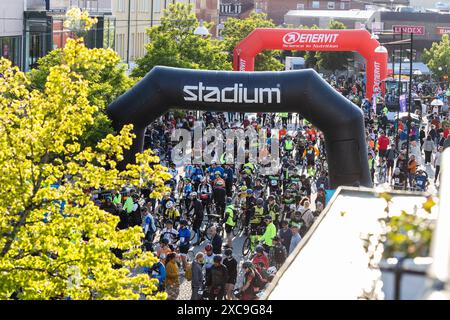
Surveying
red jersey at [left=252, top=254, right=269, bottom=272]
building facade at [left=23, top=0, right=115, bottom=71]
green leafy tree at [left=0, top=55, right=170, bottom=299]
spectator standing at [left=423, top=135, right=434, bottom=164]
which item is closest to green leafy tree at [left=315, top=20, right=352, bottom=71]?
building facade at [left=23, top=0, right=115, bottom=71]

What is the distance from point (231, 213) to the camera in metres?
22.4

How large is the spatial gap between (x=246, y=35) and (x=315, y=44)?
46.6 feet

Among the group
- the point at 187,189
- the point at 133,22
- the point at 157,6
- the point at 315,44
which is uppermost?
the point at 157,6

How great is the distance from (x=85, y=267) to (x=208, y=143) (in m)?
21.7

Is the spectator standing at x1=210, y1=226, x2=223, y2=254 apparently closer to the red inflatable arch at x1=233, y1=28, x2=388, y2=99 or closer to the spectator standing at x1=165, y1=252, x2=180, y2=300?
the spectator standing at x1=165, y1=252, x2=180, y2=300

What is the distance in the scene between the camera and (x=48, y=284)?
40.7ft

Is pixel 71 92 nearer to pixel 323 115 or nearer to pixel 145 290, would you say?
pixel 145 290

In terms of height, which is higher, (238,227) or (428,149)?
(238,227)

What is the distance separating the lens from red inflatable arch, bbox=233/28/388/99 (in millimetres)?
48031

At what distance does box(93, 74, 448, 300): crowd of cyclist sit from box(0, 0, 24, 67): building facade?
22.9ft

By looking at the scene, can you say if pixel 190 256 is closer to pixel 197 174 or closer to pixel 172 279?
pixel 172 279

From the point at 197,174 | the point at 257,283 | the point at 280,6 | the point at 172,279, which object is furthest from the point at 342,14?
the point at 257,283
